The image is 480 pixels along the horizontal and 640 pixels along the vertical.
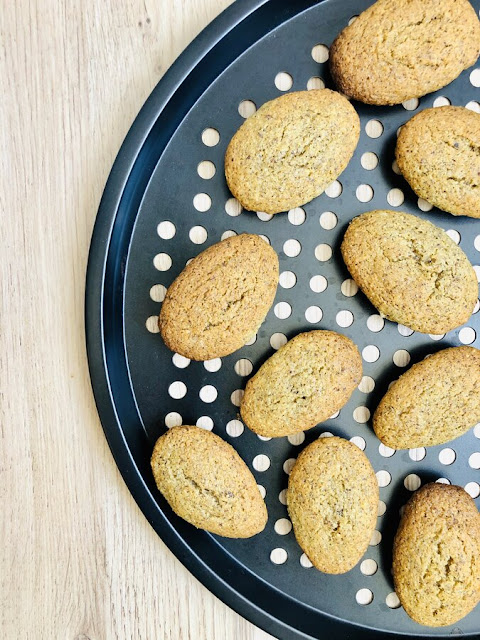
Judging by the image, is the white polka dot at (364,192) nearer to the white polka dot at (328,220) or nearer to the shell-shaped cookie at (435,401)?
the white polka dot at (328,220)

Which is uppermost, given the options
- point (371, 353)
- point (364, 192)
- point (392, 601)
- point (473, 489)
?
point (364, 192)

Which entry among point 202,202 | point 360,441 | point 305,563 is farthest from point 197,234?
point 305,563

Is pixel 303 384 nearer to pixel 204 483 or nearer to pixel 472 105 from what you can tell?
pixel 204 483

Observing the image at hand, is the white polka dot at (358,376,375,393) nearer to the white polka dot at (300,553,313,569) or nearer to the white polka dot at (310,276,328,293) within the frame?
the white polka dot at (310,276,328,293)

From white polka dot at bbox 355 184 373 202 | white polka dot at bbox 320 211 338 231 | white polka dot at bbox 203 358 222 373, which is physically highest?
white polka dot at bbox 355 184 373 202

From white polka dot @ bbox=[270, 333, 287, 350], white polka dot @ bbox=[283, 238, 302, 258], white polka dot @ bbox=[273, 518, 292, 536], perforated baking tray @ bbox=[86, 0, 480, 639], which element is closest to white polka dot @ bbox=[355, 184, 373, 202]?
perforated baking tray @ bbox=[86, 0, 480, 639]

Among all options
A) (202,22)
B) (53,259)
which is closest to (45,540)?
(53,259)

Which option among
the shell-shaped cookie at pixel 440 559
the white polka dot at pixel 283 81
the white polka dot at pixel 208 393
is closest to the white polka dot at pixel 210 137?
the white polka dot at pixel 283 81
